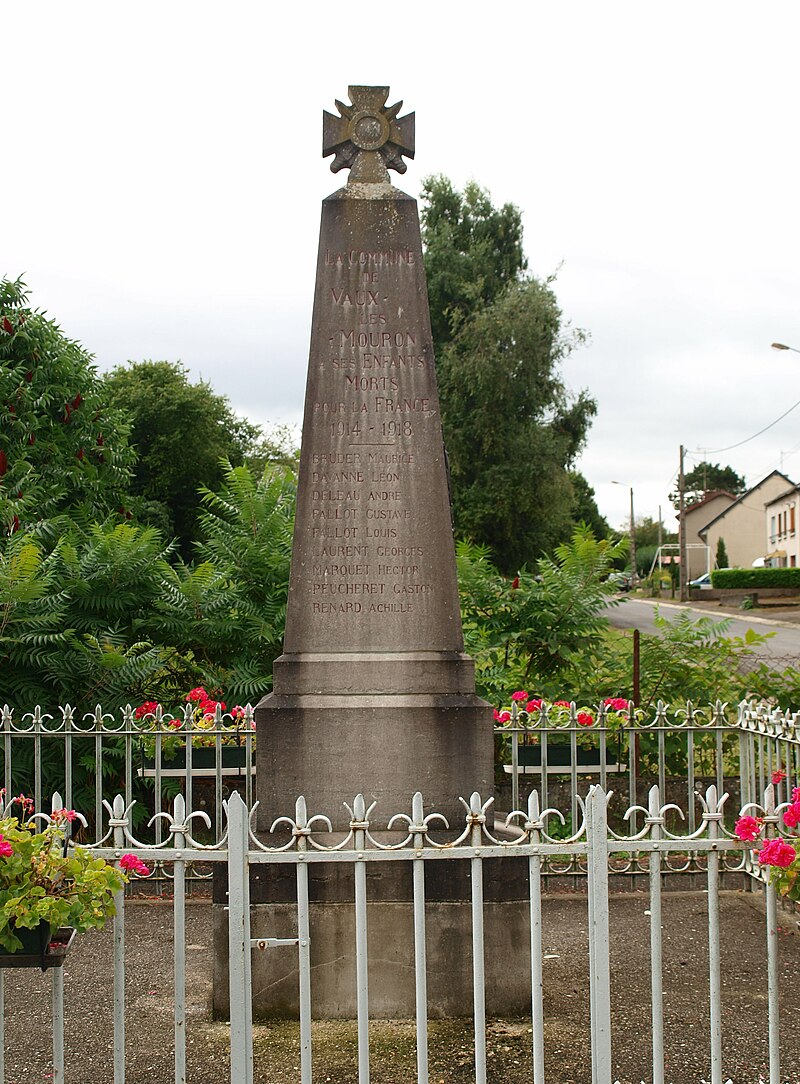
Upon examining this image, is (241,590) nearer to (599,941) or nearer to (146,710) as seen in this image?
(146,710)

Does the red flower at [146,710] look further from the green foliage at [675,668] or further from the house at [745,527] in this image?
the house at [745,527]

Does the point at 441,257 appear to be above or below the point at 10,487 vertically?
above

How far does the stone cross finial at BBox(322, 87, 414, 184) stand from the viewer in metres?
5.46

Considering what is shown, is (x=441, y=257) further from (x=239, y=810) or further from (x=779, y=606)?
(x=239, y=810)

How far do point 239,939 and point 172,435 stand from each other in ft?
81.8

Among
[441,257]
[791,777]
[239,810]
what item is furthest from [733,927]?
[441,257]

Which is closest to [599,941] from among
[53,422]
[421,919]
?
[421,919]

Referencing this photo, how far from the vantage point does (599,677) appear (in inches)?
366

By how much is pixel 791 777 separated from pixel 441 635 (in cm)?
324

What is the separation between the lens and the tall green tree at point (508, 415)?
3055cm

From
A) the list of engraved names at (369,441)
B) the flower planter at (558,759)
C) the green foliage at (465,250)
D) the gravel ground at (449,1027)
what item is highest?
the green foliage at (465,250)

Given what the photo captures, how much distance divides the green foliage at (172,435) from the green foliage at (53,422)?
1156 cm

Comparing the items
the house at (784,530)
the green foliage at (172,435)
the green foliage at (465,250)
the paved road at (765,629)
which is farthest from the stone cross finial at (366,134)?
the house at (784,530)

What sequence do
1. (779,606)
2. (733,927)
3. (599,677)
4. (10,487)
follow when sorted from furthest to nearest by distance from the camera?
(779,606) → (10,487) → (599,677) → (733,927)
